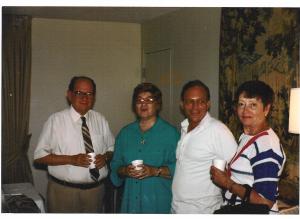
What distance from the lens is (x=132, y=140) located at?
55.3 inches

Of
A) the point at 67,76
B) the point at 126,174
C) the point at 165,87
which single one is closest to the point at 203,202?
the point at 126,174

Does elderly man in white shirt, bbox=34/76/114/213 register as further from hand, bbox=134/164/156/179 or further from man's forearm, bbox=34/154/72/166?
hand, bbox=134/164/156/179

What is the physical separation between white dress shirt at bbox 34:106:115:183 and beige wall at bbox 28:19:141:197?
1.29 m

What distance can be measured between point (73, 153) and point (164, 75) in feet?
3.90

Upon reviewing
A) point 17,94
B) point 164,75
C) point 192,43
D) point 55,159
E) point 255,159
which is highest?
point 192,43

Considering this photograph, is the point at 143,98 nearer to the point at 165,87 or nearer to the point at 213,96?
the point at 213,96

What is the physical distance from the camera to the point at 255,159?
3.23ft

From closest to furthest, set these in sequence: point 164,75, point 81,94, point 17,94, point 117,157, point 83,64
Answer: point 117,157 → point 81,94 → point 164,75 → point 17,94 → point 83,64

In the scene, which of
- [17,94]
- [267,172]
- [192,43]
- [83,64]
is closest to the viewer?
[267,172]

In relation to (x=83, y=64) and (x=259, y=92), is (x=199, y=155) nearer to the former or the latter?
(x=259, y=92)

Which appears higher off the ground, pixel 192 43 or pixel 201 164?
pixel 192 43

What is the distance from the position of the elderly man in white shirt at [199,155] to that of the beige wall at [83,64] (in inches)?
71.8

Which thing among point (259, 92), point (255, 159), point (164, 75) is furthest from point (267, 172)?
point (164, 75)
